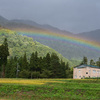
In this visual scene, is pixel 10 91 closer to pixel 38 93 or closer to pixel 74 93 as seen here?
pixel 38 93

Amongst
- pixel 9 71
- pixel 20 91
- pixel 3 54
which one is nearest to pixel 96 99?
pixel 20 91

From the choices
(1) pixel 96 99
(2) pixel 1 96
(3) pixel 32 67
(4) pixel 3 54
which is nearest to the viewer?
(1) pixel 96 99

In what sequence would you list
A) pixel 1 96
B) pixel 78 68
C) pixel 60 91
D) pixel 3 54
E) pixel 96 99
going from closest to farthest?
1. pixel 96 99
2. pixel 1 96
3. pixel 60 91
4. pixel 3 54
5. pixel 78 68

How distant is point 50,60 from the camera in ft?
303

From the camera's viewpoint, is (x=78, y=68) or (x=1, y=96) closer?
(x=1, y=96)

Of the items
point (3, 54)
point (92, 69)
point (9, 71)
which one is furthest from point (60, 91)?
point (9, 71)

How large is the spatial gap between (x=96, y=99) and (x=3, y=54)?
57.4 m

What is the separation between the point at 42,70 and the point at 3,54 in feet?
78.0

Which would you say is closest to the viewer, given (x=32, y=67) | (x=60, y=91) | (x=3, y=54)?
(x=60, y=91)

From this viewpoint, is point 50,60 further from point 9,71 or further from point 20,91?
point 20,91

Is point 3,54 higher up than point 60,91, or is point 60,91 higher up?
point 3,54

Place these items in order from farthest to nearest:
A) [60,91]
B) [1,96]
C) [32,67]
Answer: [32,67] < [60,91] < [1,96]

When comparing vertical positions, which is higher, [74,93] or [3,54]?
[3,54]

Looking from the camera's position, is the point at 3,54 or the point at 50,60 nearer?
the point at 3,54
